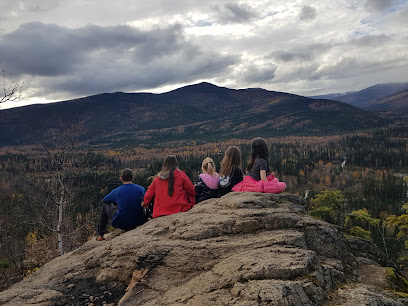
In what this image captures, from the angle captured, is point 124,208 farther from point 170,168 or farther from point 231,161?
point 231,161

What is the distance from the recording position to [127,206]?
27.3 feet

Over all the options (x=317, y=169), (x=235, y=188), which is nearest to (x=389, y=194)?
(x=317, y=169)

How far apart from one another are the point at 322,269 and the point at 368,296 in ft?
2.43

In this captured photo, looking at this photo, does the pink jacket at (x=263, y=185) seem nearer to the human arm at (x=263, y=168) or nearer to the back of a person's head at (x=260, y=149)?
the human arm at (x=263, y=168)

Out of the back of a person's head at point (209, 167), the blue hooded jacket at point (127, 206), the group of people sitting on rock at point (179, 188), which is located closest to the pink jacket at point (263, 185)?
the group of people sitting on rock at point (179, 188)

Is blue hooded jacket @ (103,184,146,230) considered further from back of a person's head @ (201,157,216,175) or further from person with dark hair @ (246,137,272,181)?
person with dark hair @ (246,137,272,181)

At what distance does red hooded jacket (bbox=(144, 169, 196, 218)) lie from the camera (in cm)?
805

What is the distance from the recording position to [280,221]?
19.8ft

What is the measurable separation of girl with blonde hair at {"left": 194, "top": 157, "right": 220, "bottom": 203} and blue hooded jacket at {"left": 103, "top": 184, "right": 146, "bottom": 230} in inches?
67.8

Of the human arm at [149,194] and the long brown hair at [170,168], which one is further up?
the long brown hair at [170,168]

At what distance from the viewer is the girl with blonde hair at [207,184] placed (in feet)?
28.7

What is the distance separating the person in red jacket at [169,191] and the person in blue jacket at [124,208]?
0.38 m

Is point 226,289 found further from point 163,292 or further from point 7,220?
point 7,220

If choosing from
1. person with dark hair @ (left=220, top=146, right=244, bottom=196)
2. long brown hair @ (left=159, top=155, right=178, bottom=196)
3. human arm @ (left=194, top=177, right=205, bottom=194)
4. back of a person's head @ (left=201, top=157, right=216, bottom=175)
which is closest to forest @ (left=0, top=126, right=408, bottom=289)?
person with dark hair @ (left=220, top=146, right=244, bottom=196)
